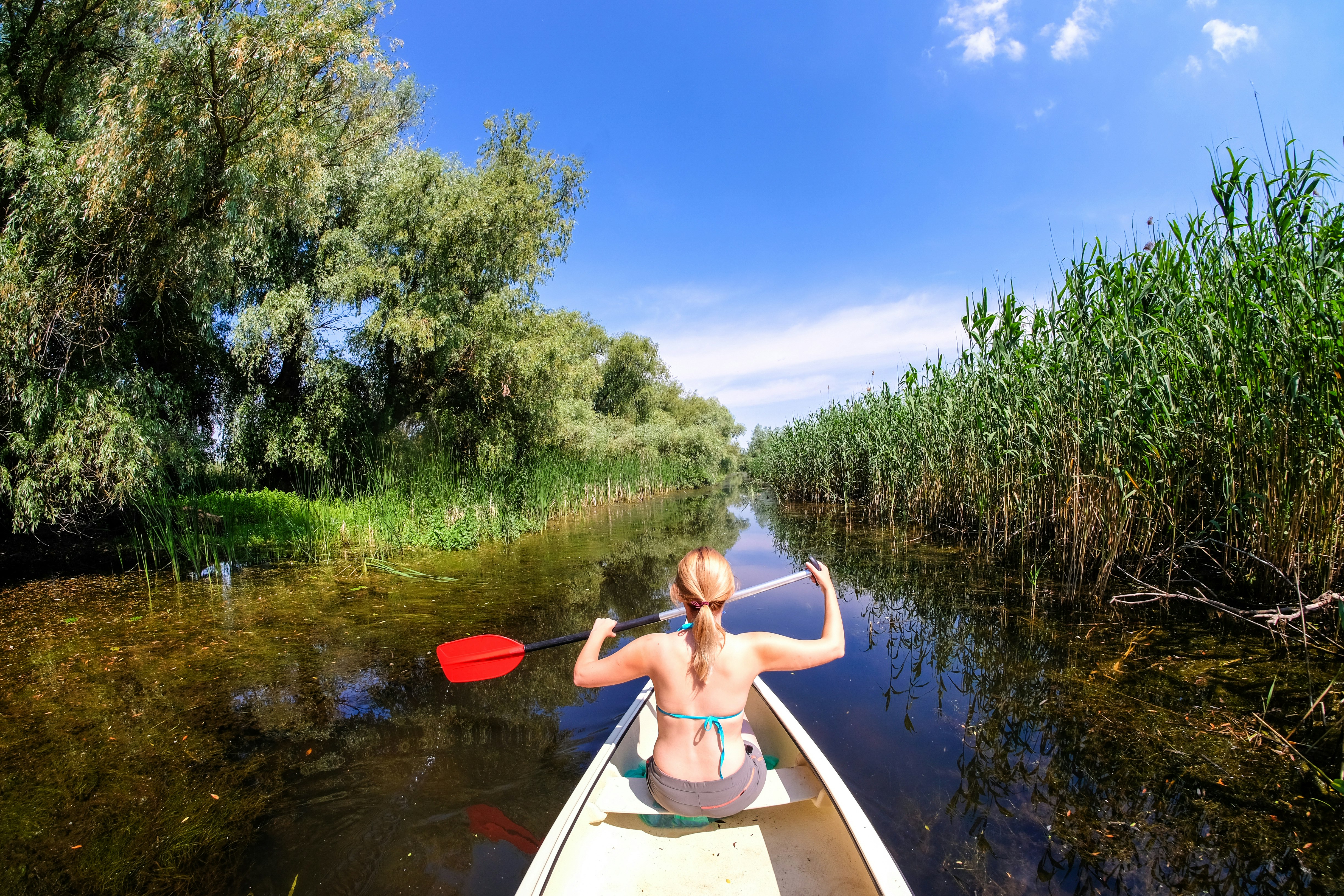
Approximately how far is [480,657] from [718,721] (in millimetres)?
1911

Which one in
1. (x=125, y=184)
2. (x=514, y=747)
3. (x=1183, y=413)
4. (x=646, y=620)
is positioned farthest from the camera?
(x=125, y=184)

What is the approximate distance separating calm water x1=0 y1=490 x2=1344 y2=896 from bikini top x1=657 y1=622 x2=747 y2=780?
0.86 m

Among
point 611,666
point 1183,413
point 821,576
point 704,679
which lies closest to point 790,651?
point 704,679

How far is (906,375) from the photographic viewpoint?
11250 mm

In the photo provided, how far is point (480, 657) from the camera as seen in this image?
3756 millimetres

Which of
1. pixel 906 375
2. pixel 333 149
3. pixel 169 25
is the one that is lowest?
pixel 906 375

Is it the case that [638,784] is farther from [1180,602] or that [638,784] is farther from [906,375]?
[906,375]

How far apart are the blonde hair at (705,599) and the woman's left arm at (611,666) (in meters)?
0.23

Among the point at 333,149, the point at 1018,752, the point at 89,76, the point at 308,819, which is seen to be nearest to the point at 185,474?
the point at 89,76

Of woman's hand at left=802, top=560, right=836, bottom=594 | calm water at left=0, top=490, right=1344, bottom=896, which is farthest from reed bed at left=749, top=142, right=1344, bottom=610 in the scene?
woman's hand at left=802, top=560, right=836, bottom=594

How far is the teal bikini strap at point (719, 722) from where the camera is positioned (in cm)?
243

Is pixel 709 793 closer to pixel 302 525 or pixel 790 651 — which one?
pixel 790 651

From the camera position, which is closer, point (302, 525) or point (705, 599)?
point (705, 599)

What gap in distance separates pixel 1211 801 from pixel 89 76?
43.4ft
